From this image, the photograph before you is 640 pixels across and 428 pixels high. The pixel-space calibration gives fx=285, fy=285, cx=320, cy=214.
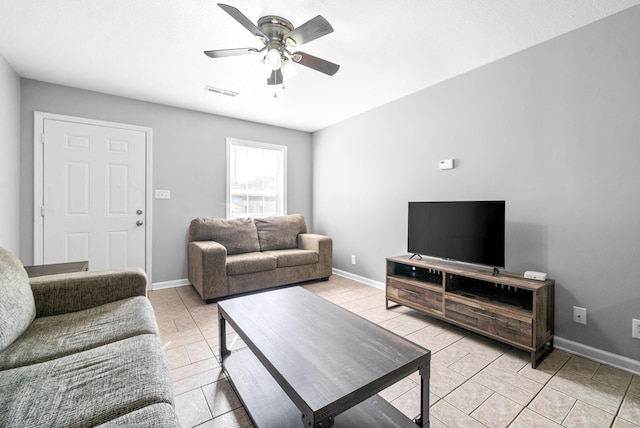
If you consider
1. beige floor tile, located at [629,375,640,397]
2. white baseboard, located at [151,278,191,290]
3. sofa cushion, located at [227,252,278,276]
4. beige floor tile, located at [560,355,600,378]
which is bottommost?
beige floor tile, located at [560,355,600,378]

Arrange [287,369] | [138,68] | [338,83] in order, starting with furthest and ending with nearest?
1. [338,83]
2. [138,68]
3. [287,369]

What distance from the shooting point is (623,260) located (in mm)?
1889

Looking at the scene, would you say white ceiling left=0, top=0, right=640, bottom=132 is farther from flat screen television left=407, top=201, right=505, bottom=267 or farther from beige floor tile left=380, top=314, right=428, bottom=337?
beige floor tile left=380, top=314, right=428, bottom=337

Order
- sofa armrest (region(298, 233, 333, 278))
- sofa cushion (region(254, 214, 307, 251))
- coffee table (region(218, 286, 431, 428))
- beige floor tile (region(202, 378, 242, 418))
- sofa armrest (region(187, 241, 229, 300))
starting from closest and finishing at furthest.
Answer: coffee table (region(218, 286, 431, 428)) < beige floor tile (region(202, 378, 242, 418)) < sofa armrest (region(187, 241, 229, 300)) < sofa armrest (region(298, 233, 333, 278)) < sofa cushion (region(254, 214, 307, 251))

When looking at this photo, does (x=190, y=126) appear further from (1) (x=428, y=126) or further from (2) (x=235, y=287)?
(1) (x=428, y=126)

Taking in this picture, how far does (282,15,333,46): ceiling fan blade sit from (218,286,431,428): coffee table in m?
1.69

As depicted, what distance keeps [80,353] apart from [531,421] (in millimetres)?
2111

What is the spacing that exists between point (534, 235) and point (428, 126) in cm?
147

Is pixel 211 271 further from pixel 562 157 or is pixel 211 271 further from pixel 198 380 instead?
pixel 562 157

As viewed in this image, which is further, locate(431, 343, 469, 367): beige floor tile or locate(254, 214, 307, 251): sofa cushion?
locate(254, 214, 307, 251): sofa cushion

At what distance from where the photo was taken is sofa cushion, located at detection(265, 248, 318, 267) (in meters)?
3.54

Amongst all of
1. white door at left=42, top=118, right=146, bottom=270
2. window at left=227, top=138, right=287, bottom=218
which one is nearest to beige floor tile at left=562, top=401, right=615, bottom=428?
window at left=227, top=138, right=287, bottom=218

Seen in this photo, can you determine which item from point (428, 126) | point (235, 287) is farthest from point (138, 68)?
point (428, 126)

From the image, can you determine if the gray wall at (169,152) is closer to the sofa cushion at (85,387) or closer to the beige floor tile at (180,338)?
the beige floor tile at (180,338)
